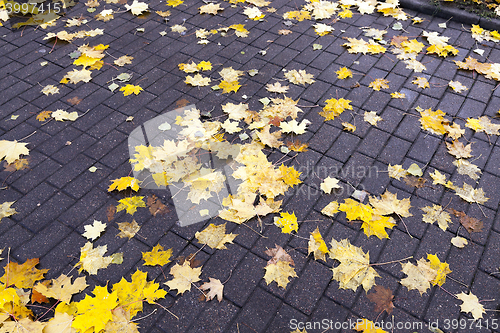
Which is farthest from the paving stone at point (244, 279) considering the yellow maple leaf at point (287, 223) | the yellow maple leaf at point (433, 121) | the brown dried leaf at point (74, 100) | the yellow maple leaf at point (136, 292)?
the brown dried leaf at point (74, 100)

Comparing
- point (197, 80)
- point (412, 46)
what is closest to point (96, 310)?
point (197, 80)

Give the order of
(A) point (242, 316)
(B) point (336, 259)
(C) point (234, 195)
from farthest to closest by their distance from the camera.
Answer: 1. (C) point (234, 195)
2. (B) point (336, 259)
3. (A) point (242, 316)

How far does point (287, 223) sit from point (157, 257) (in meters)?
1.14

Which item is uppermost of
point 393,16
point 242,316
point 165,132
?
point 393,16

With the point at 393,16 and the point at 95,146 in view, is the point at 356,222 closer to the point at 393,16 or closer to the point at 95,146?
the point at 95,146

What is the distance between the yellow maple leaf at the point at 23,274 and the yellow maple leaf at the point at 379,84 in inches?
156

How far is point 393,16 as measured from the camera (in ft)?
18.1

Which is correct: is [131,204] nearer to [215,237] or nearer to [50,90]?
[215,237]

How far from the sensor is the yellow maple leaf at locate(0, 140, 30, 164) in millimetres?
3643

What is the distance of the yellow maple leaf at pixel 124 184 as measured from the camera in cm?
336

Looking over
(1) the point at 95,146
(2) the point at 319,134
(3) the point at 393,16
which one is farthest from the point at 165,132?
(3) the point at 393,16

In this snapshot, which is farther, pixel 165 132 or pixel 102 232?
pixel 165 132

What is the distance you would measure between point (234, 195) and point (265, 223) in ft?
1.32

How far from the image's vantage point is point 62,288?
2727mm
